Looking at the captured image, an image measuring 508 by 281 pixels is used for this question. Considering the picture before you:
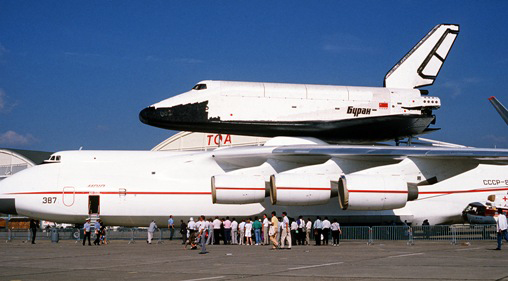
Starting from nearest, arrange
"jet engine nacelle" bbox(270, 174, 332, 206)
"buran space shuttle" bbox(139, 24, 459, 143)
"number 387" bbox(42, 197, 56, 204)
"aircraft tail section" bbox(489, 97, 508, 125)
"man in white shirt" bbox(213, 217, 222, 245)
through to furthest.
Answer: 1. "buran space shuttle" bbox(139, 24, 459, 143)
2. "jet engine nacelle" bbox(270, 174, 332, 206)
3. "number 387" bbox(42, 197, 56, 204)
4. "man in white shirt" bbox(213, 217, 222, 245)
5. "aircraft tail section" bbox(489, 97, 508, 125)

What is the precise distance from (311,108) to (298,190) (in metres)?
2.84

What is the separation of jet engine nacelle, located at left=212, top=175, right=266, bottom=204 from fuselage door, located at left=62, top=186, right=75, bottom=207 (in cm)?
534

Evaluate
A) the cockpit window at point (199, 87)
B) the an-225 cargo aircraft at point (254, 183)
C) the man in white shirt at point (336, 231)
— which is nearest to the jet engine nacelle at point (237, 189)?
the an-225 cargo aircraft at point (254, 183)

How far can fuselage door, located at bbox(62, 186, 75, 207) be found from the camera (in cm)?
2169

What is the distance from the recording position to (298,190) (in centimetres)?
2019

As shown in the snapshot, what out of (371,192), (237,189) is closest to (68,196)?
(237,189)

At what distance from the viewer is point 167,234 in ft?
103

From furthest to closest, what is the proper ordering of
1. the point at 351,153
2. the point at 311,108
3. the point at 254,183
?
1. the point at 254,183
2. the point at 311,108
3. the point at 351,153

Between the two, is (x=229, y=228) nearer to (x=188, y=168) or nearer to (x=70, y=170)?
(x=188, y=168)

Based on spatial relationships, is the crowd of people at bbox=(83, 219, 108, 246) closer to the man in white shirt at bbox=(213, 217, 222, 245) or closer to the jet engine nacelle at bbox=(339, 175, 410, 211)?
the man in white shirt at bbox=(213, 217, 222, 245)

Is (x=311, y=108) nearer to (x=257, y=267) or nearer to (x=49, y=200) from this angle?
(x=257, y=267)

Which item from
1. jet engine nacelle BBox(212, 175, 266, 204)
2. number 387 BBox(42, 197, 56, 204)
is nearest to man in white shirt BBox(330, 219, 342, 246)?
jet engine nacelle BBox(212, 175, 266, 204)

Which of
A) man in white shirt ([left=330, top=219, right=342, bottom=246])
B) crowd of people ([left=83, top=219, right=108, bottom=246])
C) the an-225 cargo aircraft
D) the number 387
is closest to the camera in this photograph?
the an-225 cargo aircraft

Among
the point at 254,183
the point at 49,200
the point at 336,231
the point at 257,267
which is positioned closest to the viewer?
the point at 257,267
